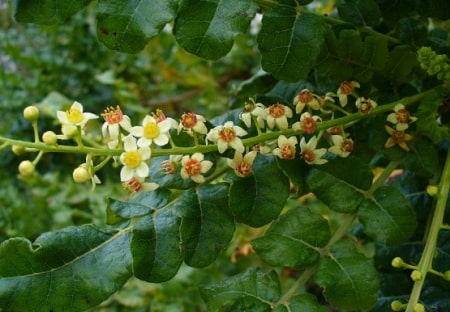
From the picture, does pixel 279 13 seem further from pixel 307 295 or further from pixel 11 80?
pixel 11 80

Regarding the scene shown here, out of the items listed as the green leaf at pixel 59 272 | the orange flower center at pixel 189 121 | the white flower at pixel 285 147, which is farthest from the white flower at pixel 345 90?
the green leaf at pixel 59 272

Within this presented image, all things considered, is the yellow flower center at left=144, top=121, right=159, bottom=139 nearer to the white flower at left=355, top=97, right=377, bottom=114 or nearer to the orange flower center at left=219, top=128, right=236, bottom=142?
the orange flower center at left=219, top=128, right=236, bottom=142

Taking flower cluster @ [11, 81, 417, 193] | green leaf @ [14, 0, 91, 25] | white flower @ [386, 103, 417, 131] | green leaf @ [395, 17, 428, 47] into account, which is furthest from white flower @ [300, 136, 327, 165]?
green leaf @ [14, 0, 91, 25]

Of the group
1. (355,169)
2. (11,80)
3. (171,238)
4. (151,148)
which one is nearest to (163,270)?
(171,238)

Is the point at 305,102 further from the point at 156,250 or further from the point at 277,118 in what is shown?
the point at 156,250

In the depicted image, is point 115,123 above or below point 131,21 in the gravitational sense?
below

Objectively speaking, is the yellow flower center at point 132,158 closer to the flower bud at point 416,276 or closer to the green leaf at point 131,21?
the green leaf at point 131,21

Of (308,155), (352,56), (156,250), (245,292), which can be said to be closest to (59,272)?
(156,250)
